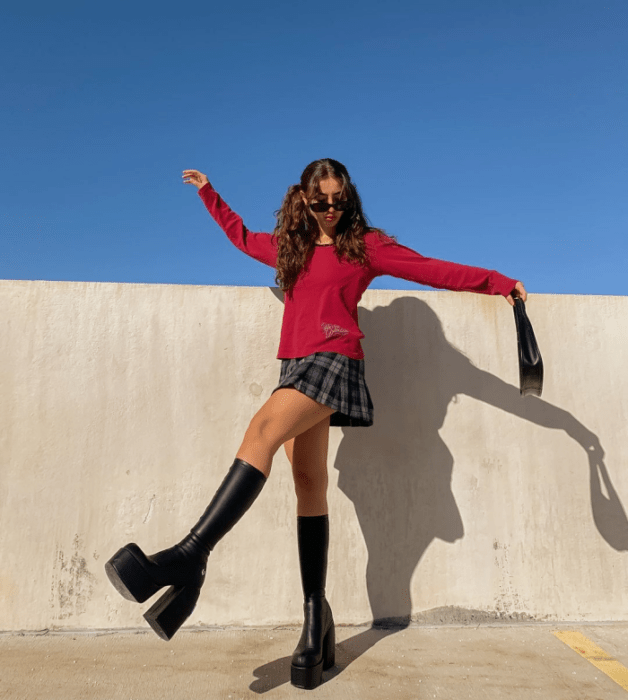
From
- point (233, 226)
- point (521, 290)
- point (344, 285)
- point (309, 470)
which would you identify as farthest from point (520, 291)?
point (233, 226)

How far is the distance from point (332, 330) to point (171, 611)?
0.86 m

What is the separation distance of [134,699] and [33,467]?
37.6 inches

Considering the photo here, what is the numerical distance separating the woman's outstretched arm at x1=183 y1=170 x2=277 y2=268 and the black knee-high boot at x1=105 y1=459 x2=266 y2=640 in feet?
2.60

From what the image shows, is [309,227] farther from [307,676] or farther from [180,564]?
[307,676]

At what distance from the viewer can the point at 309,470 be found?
1.90 m

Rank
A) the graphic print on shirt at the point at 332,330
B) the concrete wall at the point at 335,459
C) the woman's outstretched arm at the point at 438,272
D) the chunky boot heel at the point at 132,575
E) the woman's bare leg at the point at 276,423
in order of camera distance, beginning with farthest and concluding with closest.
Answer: the concrete wall at the point at 335,459 → the woman's outstretched arm at the point at 438,272 → the graphic print on shirt at the point at 332,330 → the woman's bare leg at the point at 276,423 → the chunky boot heel at the point at 132,575

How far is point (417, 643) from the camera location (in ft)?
6.68

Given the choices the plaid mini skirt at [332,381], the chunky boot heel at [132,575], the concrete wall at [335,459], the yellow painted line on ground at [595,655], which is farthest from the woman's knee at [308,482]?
the yellow painted line on ground at [595,655]

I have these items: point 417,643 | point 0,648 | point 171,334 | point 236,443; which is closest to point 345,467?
point 236,443

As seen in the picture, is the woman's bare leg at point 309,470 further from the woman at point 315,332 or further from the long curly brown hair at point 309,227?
the long curly brown hair at point 309,227

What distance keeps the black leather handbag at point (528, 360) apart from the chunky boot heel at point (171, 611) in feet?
3.70

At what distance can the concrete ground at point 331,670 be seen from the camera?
64.7 inches

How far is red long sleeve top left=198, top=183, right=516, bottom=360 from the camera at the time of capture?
182 cm

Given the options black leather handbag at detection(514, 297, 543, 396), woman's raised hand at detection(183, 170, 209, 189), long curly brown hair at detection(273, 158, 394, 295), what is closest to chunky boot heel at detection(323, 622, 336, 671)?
black leather handbag at detection(514, 297, 543, 396)
